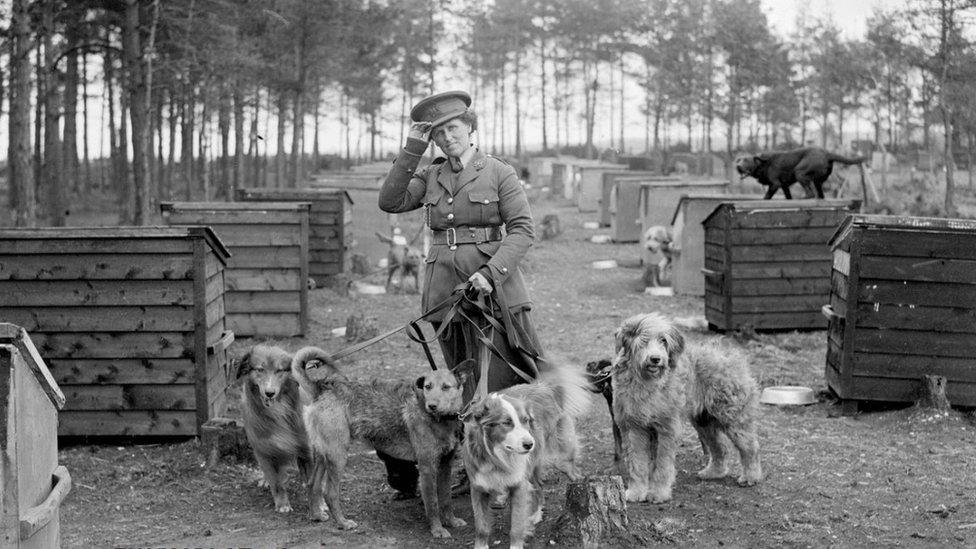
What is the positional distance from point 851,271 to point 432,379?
16.2 feet

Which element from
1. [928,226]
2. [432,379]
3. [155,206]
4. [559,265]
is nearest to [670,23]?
[155,206]

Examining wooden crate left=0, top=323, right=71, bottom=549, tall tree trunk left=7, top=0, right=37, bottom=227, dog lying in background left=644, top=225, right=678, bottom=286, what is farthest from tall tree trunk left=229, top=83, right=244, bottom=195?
wooden crate left=0, top=323, right=71, bottom=549

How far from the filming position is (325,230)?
19750 mm

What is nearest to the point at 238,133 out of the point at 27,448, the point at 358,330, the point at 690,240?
the point at 690,240

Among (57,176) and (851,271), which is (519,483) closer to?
(851,271)

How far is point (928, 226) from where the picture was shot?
9758 millimetres

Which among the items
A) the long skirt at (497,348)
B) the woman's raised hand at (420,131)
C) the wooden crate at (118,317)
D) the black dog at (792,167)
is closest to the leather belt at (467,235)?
the long skirt at (497,348)

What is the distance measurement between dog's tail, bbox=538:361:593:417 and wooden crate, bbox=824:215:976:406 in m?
3.62

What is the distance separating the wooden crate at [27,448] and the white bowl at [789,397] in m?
7.37

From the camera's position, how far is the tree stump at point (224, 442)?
853 cm

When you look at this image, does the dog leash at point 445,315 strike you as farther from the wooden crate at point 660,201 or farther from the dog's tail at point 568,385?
the wooden crate at point 660,201

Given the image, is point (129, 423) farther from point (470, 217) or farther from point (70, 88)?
point (70, 88)

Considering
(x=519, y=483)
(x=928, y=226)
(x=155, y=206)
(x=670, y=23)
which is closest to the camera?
(x=519, y=483)

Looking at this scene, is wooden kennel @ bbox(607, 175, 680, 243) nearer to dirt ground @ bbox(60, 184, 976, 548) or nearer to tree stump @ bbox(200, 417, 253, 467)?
dirt ground @ bbox(60, 184, 976, 548)
